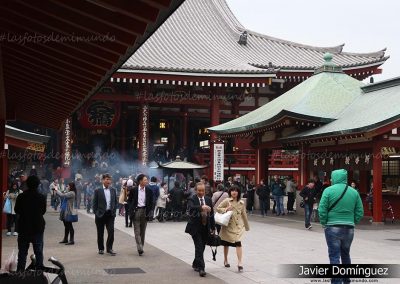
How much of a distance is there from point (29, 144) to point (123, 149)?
54.3 feet

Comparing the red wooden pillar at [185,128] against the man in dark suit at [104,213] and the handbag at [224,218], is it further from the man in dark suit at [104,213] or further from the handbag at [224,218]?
the handbag at [224,218]

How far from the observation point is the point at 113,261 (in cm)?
1145

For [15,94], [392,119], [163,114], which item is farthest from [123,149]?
[15,94]

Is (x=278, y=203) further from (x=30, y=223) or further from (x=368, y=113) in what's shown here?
(x=30, y=223)

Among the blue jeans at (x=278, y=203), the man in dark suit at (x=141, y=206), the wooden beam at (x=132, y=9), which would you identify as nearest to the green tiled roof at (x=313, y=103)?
the blue jeans at (x=278, y=203)

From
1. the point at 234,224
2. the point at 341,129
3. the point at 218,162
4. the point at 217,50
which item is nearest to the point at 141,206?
the point at 234,224

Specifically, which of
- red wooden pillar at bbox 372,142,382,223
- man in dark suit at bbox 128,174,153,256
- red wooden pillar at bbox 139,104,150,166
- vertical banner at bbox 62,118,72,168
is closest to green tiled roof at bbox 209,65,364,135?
red wooden pillar at bbox 372,142,382,223

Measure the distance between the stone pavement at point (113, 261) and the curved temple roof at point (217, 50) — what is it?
1452cm

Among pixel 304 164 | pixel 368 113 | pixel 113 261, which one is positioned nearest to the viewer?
pixel 113 261

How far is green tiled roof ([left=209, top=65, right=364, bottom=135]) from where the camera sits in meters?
22.3

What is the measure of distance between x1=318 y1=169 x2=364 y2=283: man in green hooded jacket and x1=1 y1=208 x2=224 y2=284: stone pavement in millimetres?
2243

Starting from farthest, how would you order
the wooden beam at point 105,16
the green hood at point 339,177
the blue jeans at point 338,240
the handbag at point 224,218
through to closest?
the handbag at point 224,218 < the green hood at point 339,177 < the blue jeans at point 338,240 < the wooden beam at point 105,16

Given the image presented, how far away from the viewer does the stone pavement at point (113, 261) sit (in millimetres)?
9508

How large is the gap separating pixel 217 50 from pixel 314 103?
1262 cm
